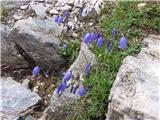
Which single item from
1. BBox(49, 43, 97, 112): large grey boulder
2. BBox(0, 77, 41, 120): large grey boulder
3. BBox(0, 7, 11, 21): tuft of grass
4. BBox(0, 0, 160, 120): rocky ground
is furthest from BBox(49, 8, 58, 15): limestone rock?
BBox(0, 77, 41, 120): large grey boulder

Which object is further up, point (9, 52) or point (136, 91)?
point (9, 52)

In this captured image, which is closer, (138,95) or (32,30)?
(138,95)

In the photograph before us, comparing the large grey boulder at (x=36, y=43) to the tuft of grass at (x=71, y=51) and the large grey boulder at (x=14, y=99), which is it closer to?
the tuft of grass at (x=71, y=51)

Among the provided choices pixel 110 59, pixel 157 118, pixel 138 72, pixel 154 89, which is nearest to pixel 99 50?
pixel 110 59

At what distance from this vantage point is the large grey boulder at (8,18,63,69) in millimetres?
3951

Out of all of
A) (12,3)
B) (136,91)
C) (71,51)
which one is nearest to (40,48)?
(71,51)

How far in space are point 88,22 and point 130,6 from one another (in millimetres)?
515

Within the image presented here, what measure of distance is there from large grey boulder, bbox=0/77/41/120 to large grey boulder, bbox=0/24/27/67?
0.40 m

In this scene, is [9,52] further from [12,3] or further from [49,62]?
[12,3]

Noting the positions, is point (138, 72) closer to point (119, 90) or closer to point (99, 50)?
point (119, 90)

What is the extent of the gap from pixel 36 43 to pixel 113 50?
0.84 meters

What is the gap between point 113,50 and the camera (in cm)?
355

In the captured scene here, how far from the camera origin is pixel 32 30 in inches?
157

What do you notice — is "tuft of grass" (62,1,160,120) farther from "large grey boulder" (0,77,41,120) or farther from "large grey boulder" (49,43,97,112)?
"large grey boulder" (0,77,41,120)
